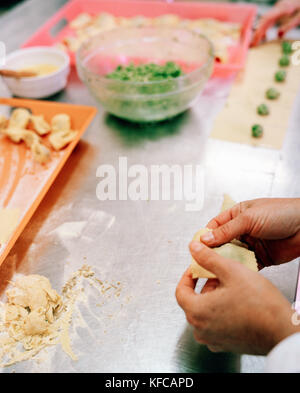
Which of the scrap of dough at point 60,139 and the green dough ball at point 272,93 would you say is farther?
the green dough ball at point 272,93

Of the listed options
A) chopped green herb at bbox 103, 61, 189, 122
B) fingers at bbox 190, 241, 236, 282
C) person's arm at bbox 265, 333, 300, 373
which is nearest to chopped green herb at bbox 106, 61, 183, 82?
chopped green herb at bbox 103, 61, 189, 122

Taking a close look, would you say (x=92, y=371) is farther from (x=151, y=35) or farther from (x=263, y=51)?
(x=263, y=51)

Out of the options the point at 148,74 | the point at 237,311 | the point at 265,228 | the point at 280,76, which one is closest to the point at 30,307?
the point at 237,311

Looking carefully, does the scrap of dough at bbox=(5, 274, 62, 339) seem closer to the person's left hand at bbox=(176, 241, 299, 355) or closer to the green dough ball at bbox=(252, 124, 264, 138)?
the person's left hand at bbox=(176, 241, 299, 355)

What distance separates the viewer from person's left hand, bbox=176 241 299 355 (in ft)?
2.42

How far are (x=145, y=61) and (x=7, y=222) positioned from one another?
1.16 meters

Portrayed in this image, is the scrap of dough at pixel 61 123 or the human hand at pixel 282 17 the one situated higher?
the human hand at pixel 282 17

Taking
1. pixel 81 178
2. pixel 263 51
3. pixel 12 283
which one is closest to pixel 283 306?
pixel 12 283

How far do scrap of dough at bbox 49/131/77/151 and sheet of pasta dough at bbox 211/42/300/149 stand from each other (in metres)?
0.62

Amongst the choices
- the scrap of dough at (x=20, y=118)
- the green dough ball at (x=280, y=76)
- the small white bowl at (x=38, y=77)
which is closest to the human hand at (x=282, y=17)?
the green dough ball at (x=280, y=76)

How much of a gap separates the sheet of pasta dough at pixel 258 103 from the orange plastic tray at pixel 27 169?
63 cm

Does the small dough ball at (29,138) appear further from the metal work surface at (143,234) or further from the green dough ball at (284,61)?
the green dough ball at (284,61)

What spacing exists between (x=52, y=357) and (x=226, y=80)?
60.2 inches

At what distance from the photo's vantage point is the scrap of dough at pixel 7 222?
1062 mm
